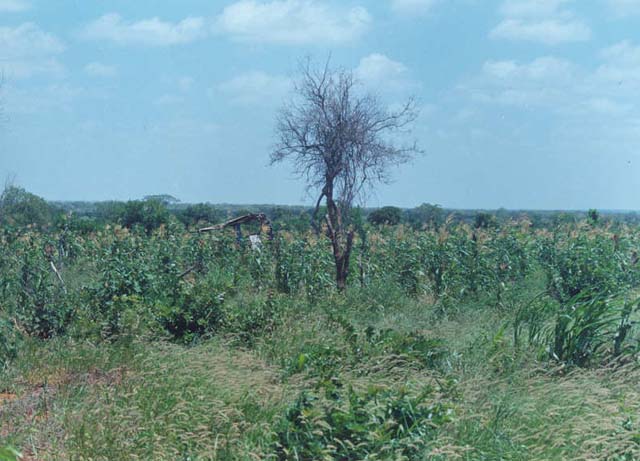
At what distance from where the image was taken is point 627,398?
574 centimetres

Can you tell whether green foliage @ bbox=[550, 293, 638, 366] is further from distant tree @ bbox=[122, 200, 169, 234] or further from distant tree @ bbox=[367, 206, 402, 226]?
distant tree @ bbox=[367, 206, 402, 226]

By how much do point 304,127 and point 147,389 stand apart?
305 inches

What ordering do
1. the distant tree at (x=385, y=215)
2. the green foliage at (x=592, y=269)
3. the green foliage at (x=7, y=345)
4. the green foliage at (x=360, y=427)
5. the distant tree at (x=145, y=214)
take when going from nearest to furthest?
the green foliage at (x=360, y=427) → the green foliage at (x=7, y=345) → the green foliage at (x=592, y=269) → the distant tree at (x=145, y=214) → the distant tree at (x=385, y=215)

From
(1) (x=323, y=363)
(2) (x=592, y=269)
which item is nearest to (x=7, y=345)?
(1) (x=323, y=363)

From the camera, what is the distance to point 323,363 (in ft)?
20.8

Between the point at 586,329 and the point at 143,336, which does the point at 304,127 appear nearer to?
the point at 143,336

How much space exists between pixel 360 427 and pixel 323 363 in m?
1.78

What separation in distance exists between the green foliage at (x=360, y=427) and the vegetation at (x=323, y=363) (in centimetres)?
1

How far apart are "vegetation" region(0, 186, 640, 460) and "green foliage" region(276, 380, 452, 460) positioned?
0.01 metres

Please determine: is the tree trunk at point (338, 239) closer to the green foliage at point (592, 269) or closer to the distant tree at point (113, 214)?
the green foliage at point (592, 269)

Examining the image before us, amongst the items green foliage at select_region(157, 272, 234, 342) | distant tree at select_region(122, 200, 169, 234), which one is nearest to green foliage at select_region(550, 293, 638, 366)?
green foliage at select_region(157, 272, 234, 342)

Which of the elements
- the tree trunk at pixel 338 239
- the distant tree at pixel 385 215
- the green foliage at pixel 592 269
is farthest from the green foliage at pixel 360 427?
the distant tree at pixel 385 215

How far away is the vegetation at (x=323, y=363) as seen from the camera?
188 inches

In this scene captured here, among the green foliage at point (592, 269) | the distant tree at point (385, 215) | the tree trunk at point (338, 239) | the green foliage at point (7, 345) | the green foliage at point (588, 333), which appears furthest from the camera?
the distant tree at point (385, 215)
